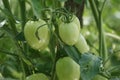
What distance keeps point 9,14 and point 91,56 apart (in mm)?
178

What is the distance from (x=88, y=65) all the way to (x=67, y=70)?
0.13ft

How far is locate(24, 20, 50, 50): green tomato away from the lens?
2.20 feet

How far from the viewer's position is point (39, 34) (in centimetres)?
67

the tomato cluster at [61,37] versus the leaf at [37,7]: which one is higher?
the leaf at [37,7]

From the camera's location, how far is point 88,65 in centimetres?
67

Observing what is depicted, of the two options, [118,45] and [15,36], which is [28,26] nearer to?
[15,36]

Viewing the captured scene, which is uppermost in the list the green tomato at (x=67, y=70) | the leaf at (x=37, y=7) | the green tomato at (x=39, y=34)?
the leaf at (x=37, y=7)

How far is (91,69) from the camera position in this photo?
2.21ft

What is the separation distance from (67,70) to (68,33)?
0.22ft

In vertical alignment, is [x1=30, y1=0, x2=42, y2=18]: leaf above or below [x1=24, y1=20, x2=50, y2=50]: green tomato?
above

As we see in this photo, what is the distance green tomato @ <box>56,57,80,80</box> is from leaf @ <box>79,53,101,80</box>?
21 millimetres

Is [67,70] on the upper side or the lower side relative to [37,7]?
lower

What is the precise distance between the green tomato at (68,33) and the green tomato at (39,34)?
27mm

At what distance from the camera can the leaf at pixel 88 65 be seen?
66 centimetres
